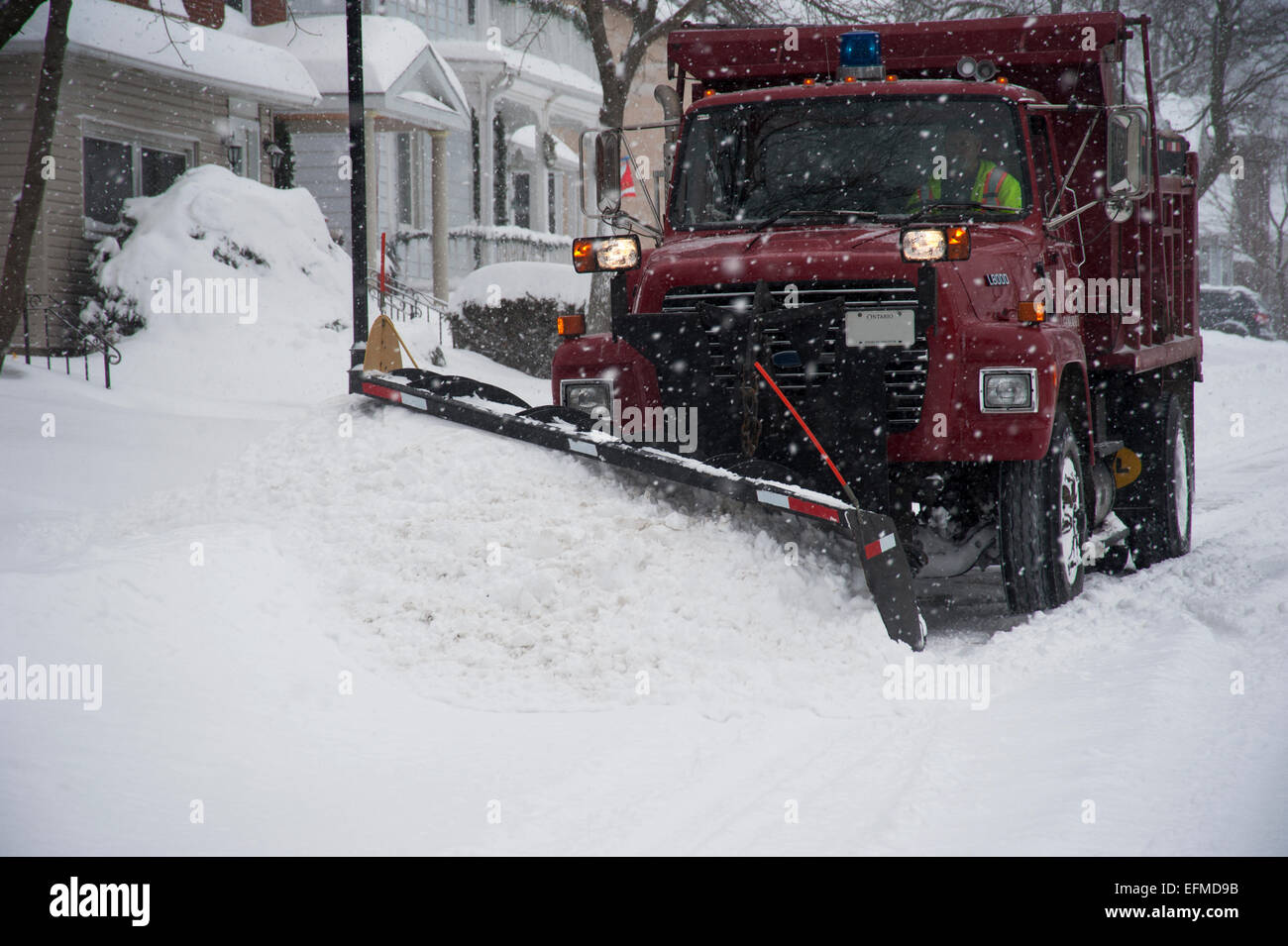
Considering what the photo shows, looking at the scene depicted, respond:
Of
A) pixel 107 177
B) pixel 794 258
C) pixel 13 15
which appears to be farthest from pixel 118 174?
pixel 794 258

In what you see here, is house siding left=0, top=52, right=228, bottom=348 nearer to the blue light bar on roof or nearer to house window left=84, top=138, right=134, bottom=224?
house window left=84, top=138, right=134, bottom=224

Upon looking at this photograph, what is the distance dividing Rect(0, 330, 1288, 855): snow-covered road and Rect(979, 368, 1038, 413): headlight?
1.02 meters

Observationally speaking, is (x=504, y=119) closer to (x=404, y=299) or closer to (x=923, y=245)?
(x=404, y=299)

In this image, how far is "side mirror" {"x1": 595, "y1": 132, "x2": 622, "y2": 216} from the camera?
7.16m

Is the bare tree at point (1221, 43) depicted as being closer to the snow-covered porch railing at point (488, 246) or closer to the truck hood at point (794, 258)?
the snow-covered porch railing at point (488, 246)

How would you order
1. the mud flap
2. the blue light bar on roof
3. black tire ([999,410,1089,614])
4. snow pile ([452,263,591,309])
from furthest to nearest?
snow pile ([452,263,591,309]), the blue light bar on roof, black tire ([999,410,1089,614]), the mud flap

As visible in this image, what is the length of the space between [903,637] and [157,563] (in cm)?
305

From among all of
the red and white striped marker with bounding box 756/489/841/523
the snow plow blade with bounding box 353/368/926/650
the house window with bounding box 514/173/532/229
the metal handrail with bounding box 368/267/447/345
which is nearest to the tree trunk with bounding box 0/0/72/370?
the metal handrail with bounding box 368/267/447/345

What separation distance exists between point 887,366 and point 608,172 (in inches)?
87.8

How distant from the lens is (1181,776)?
4.00m

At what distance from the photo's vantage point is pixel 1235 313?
39.2 meters

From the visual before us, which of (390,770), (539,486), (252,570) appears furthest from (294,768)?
(539,486)

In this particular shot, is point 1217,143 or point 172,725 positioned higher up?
point 1217,143

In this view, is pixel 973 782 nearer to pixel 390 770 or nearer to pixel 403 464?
pixel 390 770
